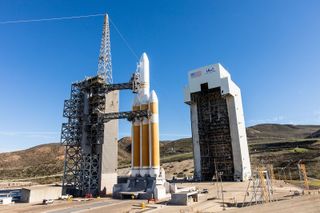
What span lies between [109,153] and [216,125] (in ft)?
121

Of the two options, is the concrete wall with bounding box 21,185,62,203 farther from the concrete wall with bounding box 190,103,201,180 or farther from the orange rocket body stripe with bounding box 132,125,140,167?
the concrete wall with bounding box 190,103,201,180

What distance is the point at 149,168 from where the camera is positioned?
4731cm

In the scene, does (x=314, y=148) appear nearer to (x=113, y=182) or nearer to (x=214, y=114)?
(x=214, y=114)

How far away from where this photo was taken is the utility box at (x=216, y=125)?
232 ft

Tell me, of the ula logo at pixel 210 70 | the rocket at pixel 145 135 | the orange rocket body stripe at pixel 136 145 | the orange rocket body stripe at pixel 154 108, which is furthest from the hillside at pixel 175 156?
the orange rocket body stripe at pixel 136 145

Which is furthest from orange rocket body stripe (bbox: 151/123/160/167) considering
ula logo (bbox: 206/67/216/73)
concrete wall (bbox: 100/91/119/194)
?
ula logo (bbox: 206/67/216/73)

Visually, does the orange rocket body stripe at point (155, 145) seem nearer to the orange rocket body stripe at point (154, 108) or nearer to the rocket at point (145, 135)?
the rocket at point (145, 135)

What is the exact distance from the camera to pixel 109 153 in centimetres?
5366

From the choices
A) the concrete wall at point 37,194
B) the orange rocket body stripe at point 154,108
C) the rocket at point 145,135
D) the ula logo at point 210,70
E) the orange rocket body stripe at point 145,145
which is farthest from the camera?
the ula logo at point 210,70

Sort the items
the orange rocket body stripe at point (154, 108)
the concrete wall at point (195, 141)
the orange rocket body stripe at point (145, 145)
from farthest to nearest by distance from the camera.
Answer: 1. the concrete wall at point (195, 141)
2. the orange rocket body stripe at point (154, 108)
3. the orange rocket body stripe at point (145, 145)

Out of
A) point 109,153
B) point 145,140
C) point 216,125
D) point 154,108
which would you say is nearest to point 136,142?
point 145,140

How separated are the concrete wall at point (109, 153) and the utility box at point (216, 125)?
1114 inches

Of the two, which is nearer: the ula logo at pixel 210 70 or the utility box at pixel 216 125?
the utility box at pixel 216 125

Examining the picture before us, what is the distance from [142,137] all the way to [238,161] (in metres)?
32.1
